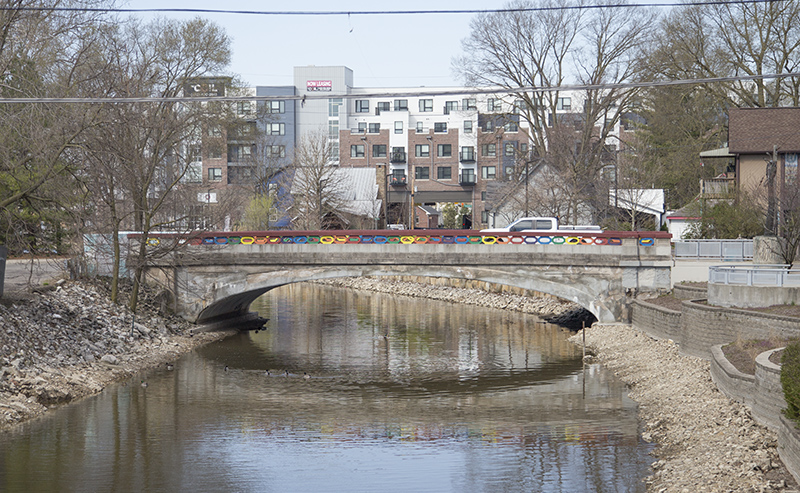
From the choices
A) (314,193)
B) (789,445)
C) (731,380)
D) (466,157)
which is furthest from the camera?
(466,157)

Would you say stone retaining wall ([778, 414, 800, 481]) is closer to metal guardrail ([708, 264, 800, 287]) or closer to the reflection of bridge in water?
metal guardrail ([708, 264, 800, 287])

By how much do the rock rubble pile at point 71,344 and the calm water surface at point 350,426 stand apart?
89 cm

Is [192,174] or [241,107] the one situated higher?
[241,107]

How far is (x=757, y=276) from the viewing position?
2752 centimetres

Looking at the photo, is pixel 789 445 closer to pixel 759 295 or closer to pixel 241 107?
pixel 759 295

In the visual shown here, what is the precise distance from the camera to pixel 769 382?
1756 centimetres

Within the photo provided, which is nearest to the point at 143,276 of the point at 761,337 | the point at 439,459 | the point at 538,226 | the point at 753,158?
the point at 538,226

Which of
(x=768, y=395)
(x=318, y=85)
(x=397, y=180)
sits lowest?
(x=768, y=395)

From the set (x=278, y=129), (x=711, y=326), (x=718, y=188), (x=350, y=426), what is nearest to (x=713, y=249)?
(x=711, y=326)

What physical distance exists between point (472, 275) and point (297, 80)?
218 ft

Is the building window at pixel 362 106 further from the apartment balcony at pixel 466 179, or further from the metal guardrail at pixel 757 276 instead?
the metal guardrail at pixel 757 276

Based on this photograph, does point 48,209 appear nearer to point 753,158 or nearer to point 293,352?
point 293,352

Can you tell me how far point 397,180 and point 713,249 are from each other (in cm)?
5201

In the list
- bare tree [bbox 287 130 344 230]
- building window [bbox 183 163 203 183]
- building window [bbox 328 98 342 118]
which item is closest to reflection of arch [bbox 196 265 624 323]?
building window [bbox 183 163 203 183]
